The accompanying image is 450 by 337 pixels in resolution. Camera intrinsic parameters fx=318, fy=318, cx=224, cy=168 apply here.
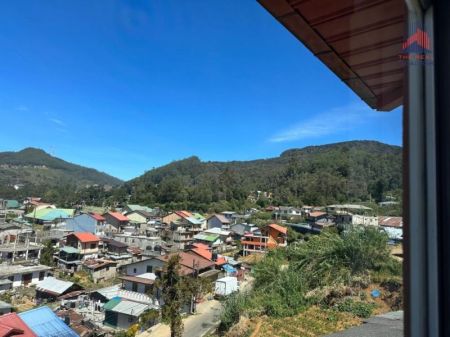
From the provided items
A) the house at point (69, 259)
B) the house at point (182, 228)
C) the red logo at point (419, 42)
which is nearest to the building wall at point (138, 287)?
the house at point (69, 259)

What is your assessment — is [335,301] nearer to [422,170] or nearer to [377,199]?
[377,199]

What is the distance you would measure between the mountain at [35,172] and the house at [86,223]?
9.39 metres

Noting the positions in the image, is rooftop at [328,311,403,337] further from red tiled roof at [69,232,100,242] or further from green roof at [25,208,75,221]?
green roof at [25,208,75,221]

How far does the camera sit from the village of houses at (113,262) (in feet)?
14.8

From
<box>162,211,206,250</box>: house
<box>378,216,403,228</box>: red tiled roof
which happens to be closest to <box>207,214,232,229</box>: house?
<box>162,211,206,250</box>: house

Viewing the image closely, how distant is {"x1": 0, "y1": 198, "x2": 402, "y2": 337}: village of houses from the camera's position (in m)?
4.51

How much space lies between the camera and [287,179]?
20.8 feet

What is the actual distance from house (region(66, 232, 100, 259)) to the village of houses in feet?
0.13

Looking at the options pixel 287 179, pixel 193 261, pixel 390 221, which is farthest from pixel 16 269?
pixel 390 221

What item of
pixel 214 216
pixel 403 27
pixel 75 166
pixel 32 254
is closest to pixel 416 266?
pixel 403 27

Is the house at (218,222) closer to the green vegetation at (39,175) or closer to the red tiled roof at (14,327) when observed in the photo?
the red tiled roof at (14,327)

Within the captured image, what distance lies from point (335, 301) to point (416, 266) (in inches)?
74.0

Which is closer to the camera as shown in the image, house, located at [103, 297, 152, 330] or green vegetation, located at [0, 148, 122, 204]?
house, located at [103, 297, 152, 330]

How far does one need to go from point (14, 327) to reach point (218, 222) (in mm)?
13725
